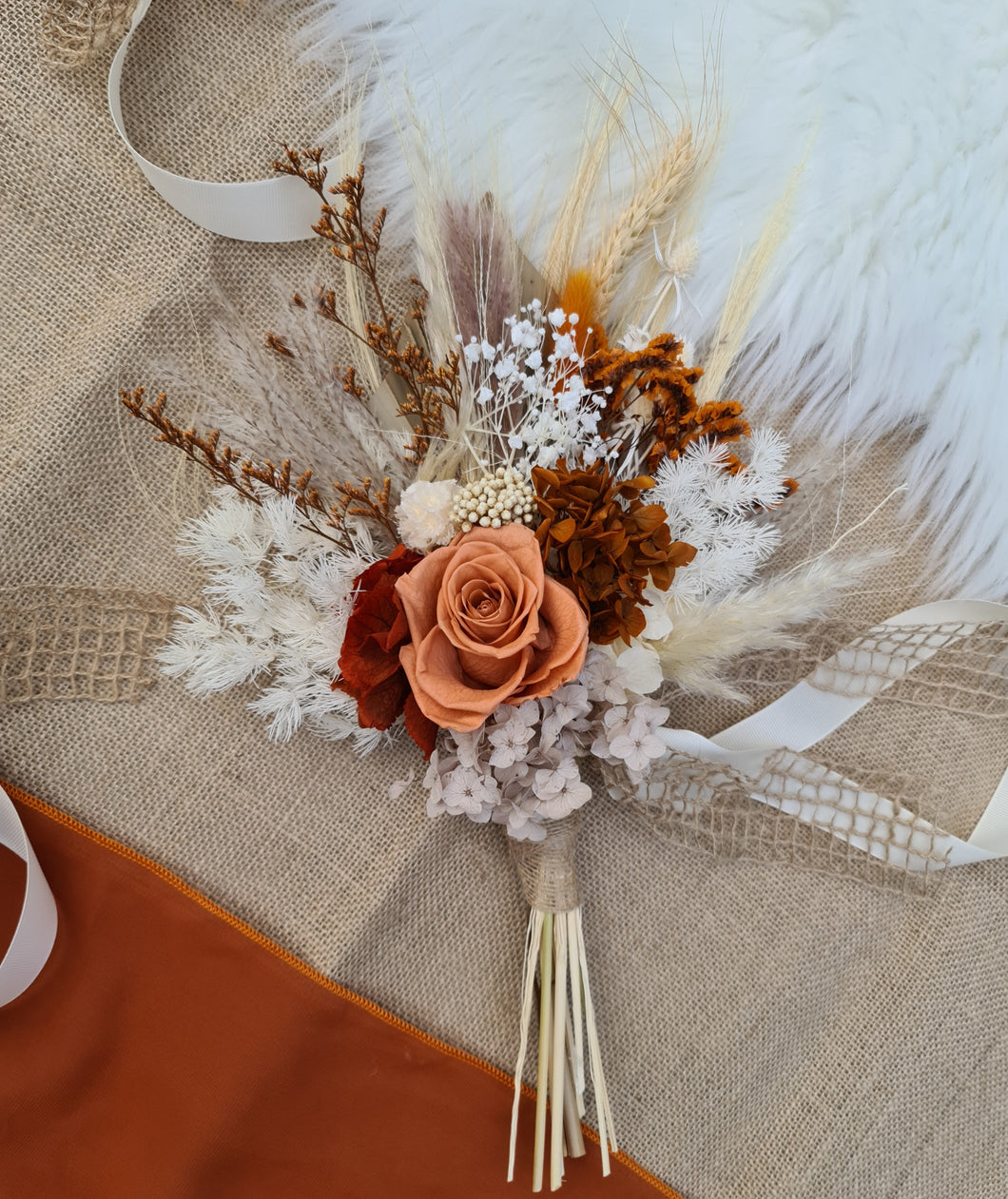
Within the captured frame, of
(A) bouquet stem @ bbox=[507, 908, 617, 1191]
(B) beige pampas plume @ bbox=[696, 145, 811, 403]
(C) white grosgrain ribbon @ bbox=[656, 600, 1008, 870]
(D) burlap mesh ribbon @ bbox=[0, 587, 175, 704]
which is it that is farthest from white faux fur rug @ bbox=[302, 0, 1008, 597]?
(A) bouquet stem @ bbox=[507, 908, 617, 1191]

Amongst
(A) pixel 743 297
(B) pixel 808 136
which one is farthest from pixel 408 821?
(B) pixel 808 136

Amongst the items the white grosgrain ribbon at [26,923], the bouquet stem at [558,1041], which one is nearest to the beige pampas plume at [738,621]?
the bouquet stem at [558,1041]


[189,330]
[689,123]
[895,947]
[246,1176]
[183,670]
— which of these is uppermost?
[689,123]

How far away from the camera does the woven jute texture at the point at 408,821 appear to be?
0.74 metres

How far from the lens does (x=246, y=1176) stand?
0.76m

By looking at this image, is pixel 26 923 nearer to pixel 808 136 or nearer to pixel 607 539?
pixel 607 539

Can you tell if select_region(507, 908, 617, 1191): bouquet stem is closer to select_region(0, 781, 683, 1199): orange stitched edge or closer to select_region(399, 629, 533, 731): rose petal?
select_region(0, 781, 683, 1199): orange stitched edge

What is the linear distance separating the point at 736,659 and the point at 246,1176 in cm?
64

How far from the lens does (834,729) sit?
2.69ft

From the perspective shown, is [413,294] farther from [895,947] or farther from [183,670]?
[895,947]

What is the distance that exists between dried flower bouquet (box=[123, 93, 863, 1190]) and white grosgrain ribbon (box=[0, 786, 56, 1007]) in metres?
0.18

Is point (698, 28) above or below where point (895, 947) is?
above

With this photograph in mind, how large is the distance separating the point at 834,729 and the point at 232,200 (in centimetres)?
73

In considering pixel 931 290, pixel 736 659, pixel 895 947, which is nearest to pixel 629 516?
pixel 736 659
